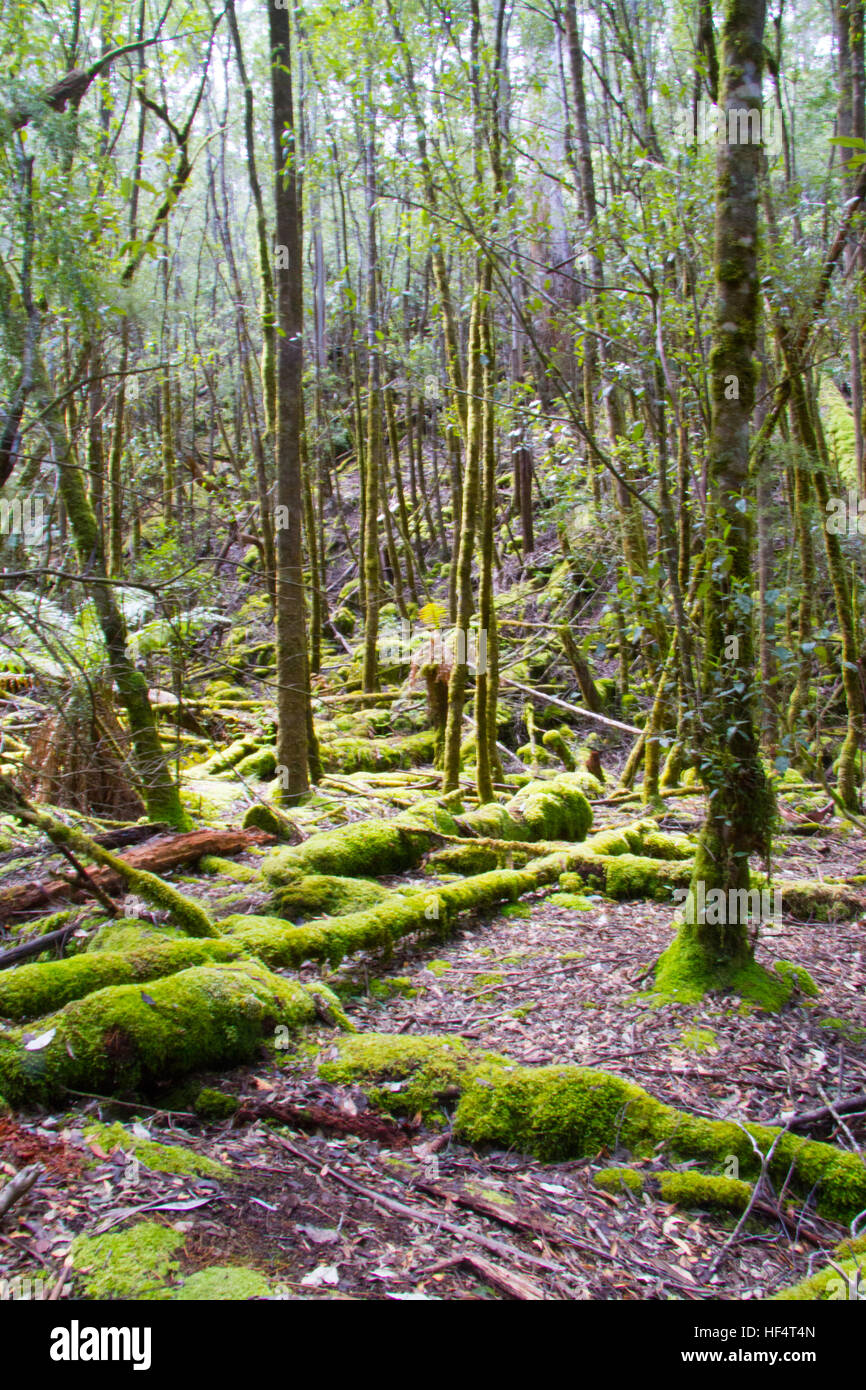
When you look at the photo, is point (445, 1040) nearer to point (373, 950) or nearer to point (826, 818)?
point (373, 950)

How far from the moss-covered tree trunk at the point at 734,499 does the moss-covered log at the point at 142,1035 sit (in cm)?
246

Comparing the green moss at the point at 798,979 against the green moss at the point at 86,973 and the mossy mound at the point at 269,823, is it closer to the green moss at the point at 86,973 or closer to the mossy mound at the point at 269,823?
the green moss at the point at 86,973

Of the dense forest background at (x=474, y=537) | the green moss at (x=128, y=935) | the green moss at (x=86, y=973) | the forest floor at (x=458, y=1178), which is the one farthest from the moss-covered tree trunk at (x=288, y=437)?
the forest floor at (x=458, y=1178)

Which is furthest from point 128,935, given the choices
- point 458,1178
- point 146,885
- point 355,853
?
point 458,1178

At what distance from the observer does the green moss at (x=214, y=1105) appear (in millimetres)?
3131

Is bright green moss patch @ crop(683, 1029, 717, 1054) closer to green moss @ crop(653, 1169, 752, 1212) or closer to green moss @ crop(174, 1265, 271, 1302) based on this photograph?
green moss @ crop(653, 1169, 752, 1212)

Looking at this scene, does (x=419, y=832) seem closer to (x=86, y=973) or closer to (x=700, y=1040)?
(x=700, y=1040)

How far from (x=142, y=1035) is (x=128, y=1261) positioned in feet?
3.58

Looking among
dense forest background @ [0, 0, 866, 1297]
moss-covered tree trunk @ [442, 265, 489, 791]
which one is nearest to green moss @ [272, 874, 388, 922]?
dense forest background @ [0, 0, 866, 1297]

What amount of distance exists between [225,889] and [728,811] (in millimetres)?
3613

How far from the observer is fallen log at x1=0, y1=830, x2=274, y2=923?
16.8ft

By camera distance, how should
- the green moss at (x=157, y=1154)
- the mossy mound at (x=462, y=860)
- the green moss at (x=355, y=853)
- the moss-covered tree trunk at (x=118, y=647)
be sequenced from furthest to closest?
1. the mossy mound at (x=462, y=860)
2. the green moss at (x=355, y=853)
3. the moss-covered tree trunk at (x=118, y=647)
4. the green moss at (x=157, y=1154)
